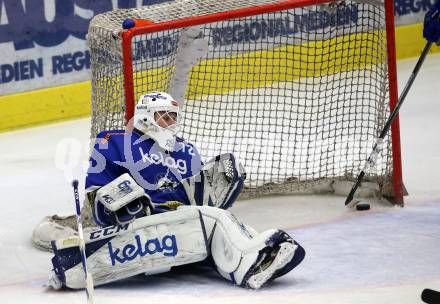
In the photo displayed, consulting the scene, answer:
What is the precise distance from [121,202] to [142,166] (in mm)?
450

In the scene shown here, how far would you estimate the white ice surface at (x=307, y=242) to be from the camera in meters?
5.41

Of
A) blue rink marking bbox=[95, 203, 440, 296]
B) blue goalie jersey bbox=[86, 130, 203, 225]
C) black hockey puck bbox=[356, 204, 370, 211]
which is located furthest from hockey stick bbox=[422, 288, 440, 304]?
black hockey puck bbox=[356, 204, 370, 211]

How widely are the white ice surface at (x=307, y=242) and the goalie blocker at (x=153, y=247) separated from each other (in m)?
0.08

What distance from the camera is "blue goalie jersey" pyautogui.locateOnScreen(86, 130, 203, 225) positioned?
18.9 feet

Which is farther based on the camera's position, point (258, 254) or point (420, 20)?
point (420, 20)

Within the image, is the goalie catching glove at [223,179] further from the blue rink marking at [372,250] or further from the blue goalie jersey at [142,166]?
the blue rink marking at [372,250]

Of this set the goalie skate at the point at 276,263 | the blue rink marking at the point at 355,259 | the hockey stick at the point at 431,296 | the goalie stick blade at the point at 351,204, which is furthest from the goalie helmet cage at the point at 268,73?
the hockey stick at the point at 431,296

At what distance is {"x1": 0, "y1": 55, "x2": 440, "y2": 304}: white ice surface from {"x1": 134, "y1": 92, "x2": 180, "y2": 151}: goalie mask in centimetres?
63

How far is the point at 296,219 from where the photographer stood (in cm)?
682

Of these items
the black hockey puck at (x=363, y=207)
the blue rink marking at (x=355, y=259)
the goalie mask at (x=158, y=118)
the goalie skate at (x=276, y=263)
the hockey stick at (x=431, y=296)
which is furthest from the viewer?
the black hockey puck at (x=363, y=207)

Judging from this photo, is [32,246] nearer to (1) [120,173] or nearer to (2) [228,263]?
(1) [120,173]

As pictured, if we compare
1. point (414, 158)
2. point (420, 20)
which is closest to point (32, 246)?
point (414, 158)

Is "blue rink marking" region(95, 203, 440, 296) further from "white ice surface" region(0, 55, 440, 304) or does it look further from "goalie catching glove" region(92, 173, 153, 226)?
"goalie catching glove" region(92, 173, 153, 226)

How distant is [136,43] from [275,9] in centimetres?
80
